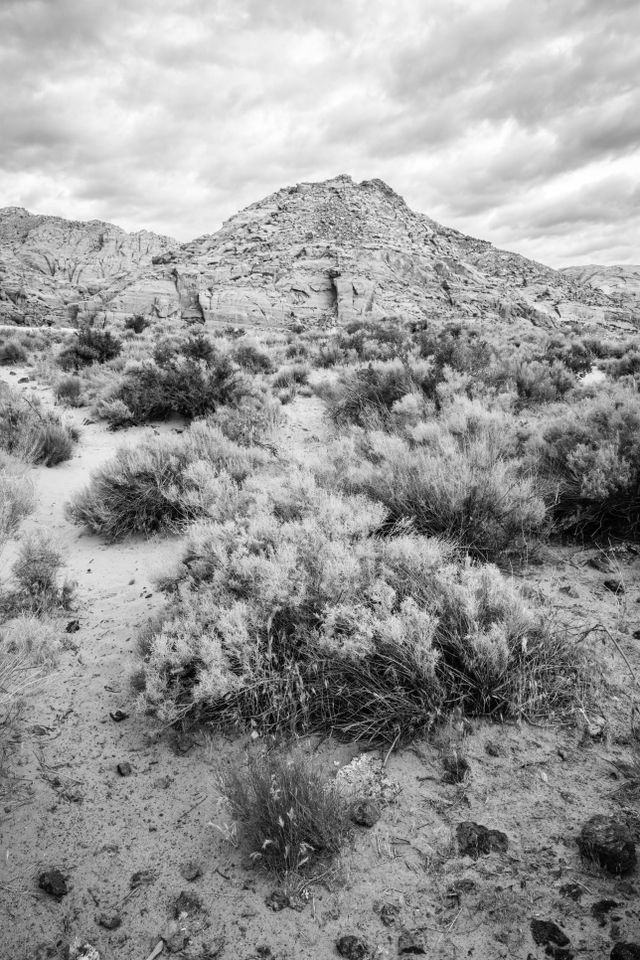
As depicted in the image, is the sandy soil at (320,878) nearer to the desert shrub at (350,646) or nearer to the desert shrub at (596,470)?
the desert shrub at (350,646)

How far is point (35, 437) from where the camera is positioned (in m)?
6.62

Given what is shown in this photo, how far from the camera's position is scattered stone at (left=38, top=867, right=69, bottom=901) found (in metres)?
1.79

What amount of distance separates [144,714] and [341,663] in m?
1.18

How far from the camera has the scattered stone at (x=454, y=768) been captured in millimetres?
2091

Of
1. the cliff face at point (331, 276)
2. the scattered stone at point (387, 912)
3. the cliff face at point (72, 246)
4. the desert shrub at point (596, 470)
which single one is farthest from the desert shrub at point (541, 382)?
the cliff face at point (72, 246)

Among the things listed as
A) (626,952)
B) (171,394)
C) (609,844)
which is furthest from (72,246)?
(626,952)

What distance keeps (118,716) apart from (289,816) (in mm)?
1409

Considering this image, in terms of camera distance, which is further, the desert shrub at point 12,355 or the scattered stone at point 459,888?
the desert shrub at point 12,355

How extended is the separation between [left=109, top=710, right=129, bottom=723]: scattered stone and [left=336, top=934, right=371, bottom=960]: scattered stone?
1.63 meters

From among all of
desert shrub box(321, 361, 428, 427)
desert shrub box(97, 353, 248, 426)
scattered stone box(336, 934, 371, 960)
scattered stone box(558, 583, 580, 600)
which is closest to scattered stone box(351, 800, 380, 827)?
scattered stone box(336, 934, 371, 960)

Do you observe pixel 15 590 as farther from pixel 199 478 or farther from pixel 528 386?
pixel 528 386

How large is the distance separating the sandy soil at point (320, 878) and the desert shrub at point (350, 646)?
0.52 ft

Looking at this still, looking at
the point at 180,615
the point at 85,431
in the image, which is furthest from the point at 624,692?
the point at 85,431

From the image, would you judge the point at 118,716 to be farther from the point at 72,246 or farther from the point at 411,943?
the point at 72,246
